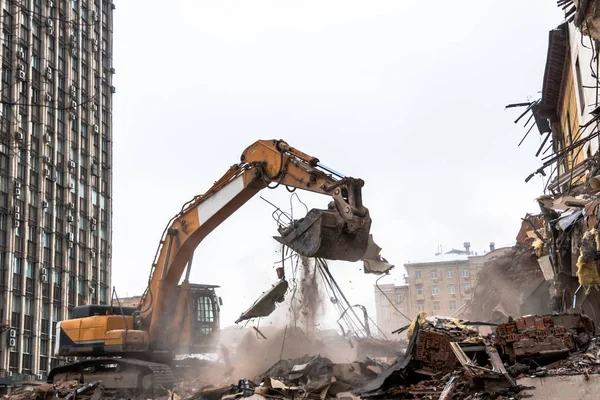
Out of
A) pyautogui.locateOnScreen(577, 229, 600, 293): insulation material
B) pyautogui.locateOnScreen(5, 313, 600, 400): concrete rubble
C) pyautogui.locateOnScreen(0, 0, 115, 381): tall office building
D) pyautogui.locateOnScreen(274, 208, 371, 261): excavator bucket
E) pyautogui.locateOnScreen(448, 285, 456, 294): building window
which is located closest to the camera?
pyautogui.locateOnScreen(5, 313, 600, 400): concrete rubble

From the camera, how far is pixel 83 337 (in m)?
16.3

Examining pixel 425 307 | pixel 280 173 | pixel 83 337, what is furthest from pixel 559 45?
pixel 425 307

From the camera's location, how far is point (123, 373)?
16016 mm

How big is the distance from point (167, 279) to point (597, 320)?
9.90m

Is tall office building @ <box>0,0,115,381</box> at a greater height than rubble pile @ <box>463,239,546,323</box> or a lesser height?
greater

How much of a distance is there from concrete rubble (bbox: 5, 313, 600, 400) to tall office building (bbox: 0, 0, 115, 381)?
31.2 m

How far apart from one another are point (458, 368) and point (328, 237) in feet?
10.6

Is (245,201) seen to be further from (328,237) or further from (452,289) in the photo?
(452,289)

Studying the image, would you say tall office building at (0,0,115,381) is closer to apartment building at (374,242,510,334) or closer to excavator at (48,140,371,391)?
excavator at (48,140,371,391)

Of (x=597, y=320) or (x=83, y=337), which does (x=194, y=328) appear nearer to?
(x=83, y=337)

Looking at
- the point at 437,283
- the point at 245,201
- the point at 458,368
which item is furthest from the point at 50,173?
the point at 437,283

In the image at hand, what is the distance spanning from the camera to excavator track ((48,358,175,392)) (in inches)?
611

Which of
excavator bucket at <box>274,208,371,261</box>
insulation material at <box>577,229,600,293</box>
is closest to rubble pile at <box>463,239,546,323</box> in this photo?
insulation material at <box>577,229,600,293</box>

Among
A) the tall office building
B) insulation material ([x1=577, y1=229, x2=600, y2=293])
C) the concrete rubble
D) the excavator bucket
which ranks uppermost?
the tall office building
